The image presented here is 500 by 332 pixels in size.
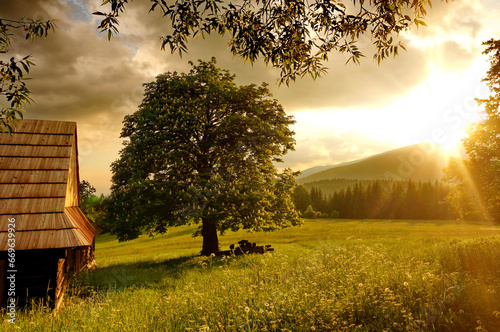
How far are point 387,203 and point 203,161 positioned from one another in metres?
98.8

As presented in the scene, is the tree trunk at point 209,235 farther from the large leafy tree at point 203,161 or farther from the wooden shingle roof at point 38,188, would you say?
the wooden shingle roof at point 38,188

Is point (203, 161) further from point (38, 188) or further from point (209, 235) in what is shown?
point (38, 188)

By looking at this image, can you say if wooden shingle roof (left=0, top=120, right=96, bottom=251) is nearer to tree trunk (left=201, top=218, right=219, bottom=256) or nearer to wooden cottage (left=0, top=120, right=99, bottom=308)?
wooden cottage (left=0, top=120, right=99, bottom=308)

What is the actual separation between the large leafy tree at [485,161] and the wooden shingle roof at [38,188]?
22793mm

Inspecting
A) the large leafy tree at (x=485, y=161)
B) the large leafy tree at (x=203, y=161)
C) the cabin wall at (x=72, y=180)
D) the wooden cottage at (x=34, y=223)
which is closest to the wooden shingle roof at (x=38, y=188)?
the wooden cottage at (x=34, y=223)

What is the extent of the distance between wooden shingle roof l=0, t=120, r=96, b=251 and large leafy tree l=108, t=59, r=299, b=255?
566 cm

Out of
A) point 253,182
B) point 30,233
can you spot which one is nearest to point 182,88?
point 253,182

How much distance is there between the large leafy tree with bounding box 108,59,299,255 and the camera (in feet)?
51.9

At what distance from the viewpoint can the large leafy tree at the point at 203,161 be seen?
1583 centimetres

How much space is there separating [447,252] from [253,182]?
34.1ft

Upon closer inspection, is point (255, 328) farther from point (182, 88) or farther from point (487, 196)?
point (487, 196)

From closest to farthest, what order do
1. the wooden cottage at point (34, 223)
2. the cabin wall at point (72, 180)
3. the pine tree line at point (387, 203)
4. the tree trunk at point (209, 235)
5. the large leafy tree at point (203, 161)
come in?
the wooden cottage at point (34, 223), the cabin wall at point (72, 180), the large leafy tree at point (203, 161), the tree trunk at point (209, 235), the pine tree line at point (387, 203)

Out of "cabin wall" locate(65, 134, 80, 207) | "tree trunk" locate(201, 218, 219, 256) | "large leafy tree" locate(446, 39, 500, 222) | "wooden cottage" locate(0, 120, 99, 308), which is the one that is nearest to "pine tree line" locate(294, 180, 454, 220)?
"large leafy tree" locate(446, 39, 500, 222)

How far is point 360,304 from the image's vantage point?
21.4 feet
